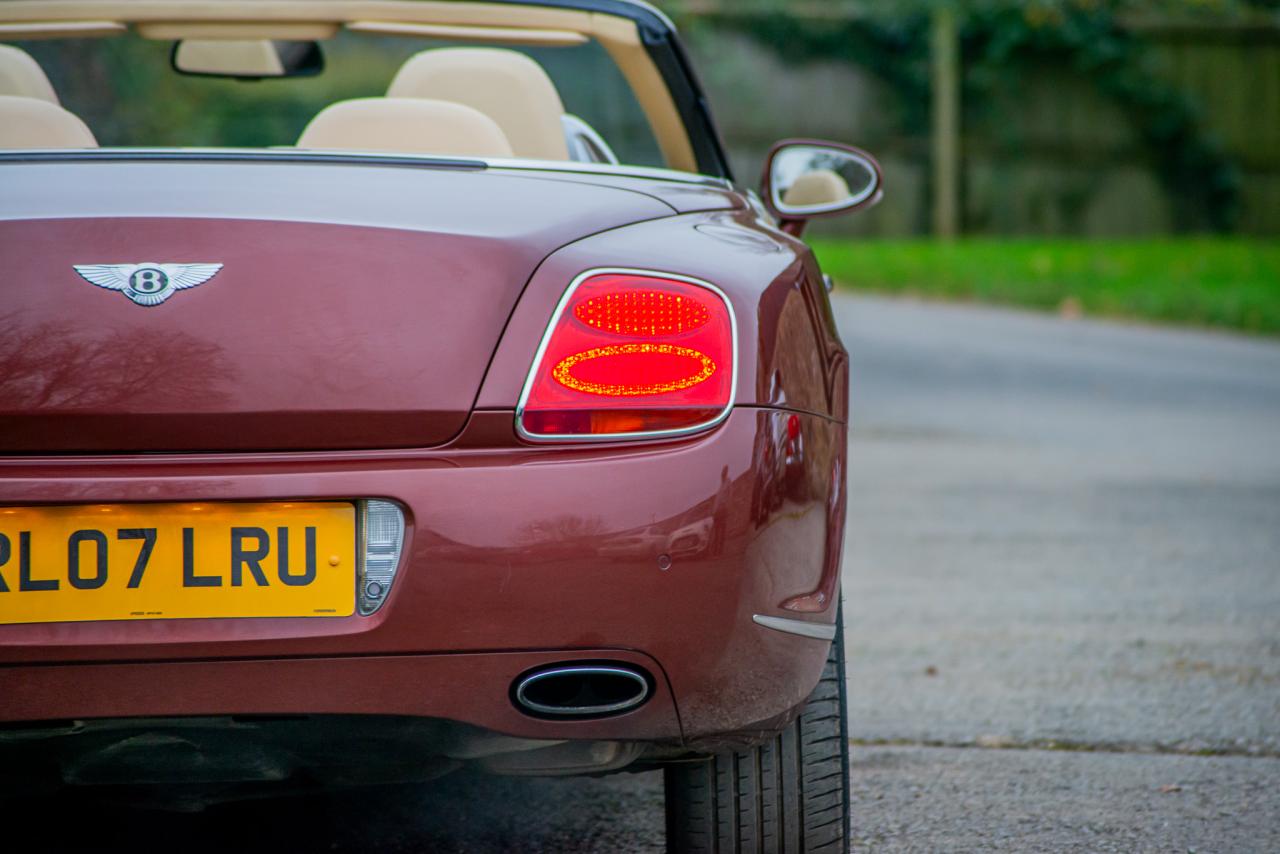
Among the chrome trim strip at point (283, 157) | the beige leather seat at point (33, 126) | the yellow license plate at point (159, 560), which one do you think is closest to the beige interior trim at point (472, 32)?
the beige leather seat at point (33, 126)

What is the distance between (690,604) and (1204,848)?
3.74 ft

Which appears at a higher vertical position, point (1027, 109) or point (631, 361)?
point (1027, 109)

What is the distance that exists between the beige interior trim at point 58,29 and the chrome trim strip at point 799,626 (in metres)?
1.87

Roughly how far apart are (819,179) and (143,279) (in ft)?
5.14

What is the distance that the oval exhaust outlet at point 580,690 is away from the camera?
198cm

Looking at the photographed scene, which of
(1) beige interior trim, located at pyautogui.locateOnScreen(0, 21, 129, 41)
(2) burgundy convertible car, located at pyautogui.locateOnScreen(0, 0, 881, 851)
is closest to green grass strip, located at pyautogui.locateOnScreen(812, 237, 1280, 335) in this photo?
(1) beige interior trim, located at pyautogui.locateOnScreen(0, 21, 129, 41)

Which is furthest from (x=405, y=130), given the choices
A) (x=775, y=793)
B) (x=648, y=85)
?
(x=775, y=793)

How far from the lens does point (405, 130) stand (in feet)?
8.70

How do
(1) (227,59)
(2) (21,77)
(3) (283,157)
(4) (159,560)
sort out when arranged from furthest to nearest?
(1) (227,59)
(2) (21,77)
(3) (283,157)
(4) (159,560)

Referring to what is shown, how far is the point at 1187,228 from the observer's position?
18.5m

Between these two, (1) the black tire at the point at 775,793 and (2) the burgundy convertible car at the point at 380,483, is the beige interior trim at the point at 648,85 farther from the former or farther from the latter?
(1) the black tire at the point at 775,793

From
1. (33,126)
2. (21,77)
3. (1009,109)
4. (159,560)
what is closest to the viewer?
(159,560)

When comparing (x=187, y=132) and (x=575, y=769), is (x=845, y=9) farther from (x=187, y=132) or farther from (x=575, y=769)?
(x=575, y=769)

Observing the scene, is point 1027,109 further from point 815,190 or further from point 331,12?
point 331,12
